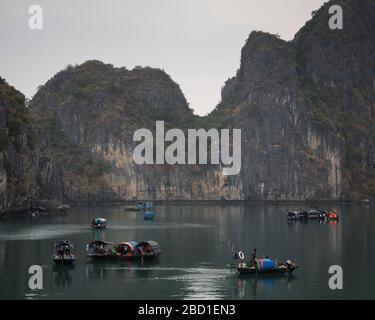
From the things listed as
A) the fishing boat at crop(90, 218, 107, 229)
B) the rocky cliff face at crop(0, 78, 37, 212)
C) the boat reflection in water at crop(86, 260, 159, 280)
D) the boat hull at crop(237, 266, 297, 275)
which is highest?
the rocky cliff face at crop(0, 78, 37, 212)

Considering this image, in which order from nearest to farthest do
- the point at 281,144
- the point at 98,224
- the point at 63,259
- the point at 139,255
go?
the point at 63,259 → the point at 139,255 → the point at 98,224 → the point at 281,144

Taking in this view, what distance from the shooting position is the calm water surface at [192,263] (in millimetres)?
44500

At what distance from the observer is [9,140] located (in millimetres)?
113688

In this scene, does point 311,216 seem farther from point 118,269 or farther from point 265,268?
point 265,268

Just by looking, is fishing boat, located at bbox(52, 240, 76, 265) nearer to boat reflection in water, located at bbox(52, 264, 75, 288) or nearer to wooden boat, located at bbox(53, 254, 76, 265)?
wooden boat, located at bbox(53, 254, 76, 265)

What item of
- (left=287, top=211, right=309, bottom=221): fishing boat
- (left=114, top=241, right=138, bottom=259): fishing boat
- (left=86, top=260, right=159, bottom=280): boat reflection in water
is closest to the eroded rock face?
(left=287, top=211, right=309, bottom=221): fishing boat

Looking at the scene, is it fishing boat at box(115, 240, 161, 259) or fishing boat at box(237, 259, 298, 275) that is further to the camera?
fishing boat at box(115, 240, 161, 259)

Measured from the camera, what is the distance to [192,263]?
185ft

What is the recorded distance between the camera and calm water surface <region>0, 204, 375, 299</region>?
146 ft

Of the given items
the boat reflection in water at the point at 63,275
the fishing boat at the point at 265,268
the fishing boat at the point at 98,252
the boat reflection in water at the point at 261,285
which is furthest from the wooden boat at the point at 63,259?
the boat reflection in water at the point at 261,285

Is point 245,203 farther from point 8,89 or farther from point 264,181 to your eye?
point 8,89

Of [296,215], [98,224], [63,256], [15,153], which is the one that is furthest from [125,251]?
[15,153]
